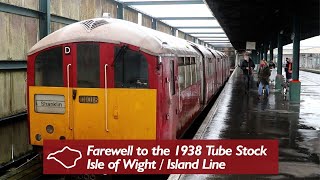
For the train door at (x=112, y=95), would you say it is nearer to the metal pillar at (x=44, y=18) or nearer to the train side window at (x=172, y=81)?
the train side window at (x=172, y=81)

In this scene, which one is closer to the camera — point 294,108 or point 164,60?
point 164,60

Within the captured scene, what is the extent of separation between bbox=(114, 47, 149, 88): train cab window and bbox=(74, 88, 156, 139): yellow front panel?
0.14 meters

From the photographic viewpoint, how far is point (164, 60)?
6754 mm

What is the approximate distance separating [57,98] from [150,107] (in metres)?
1.64

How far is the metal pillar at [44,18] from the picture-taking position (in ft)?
43.0

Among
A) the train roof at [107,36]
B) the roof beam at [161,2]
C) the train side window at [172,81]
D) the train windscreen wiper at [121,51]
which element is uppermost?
the roof beam at [161,2]

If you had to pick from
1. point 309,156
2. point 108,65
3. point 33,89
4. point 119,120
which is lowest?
point 309,156

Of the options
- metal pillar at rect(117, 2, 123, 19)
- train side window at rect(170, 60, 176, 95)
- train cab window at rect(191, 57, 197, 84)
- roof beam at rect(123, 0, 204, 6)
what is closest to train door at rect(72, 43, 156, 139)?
train side window at rect(170, 60, 176, 95)

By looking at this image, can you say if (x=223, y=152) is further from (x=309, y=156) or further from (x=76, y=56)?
(x=76, y=56)

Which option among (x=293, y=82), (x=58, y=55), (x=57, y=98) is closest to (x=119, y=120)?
(x=57, y=98)

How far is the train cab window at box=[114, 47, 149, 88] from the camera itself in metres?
6.37

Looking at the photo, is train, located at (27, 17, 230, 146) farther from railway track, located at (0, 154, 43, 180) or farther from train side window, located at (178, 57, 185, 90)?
railway track, located at (0, 154, 43, 180)

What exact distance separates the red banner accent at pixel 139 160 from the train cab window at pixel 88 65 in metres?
0.98

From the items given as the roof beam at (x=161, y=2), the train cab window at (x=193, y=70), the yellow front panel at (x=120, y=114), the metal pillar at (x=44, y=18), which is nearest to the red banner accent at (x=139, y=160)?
the yellow front panel at (x=120, y=114)
